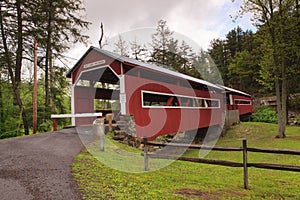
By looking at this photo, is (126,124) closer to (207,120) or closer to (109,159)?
(109,159)

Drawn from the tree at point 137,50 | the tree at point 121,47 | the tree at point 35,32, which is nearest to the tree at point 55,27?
the tree at point 35,32

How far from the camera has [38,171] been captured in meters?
3.99

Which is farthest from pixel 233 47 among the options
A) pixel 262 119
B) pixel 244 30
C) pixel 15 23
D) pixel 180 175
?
pixel 180 175

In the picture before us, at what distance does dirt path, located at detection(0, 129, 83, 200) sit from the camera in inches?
121

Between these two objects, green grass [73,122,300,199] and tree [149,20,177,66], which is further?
tree [149,20,177,66]

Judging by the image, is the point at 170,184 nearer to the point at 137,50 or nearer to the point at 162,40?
the point at 137,50

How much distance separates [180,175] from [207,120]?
921cm

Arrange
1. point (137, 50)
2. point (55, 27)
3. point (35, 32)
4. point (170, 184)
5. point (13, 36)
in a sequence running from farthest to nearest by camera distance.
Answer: point (137, 50), point (55, 27), point (35, 32), point (13, 36), point (170, 184)

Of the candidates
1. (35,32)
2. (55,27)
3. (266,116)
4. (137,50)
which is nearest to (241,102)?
(266,116)

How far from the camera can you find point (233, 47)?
124 feet

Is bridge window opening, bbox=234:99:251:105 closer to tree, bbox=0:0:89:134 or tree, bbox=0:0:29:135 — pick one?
tree, bbox=0:0:89:134

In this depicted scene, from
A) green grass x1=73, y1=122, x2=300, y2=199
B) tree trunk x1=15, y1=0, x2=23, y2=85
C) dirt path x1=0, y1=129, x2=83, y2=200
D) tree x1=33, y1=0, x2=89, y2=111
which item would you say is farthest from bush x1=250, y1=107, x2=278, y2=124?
tree trunk x1=15, y1=0, x2=23, y2=85

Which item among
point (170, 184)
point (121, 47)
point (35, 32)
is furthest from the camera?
point (121, 47)

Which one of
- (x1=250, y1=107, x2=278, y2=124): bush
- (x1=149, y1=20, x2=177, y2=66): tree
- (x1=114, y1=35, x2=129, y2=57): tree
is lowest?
(x1=250, y1=107, x2=278, y2=124): bush
